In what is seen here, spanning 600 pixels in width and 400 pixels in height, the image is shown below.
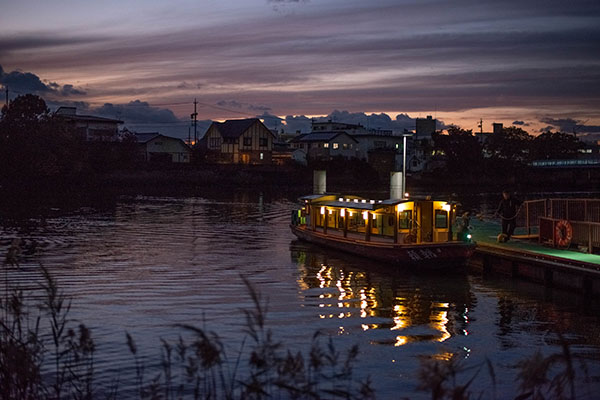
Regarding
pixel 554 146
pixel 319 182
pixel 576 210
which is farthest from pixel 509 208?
pixel 554 146

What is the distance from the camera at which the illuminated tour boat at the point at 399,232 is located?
28.5m

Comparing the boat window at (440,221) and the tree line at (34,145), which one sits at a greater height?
the tree line at (34,145)

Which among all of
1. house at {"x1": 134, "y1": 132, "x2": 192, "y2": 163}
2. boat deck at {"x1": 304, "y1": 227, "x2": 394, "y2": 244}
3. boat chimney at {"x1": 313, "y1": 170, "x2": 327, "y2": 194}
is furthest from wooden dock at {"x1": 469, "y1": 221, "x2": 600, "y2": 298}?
house at {"x1": 134, "y1": 132, "x2": 192, "y2": 163}

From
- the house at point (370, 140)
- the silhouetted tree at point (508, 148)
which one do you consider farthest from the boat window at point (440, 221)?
the silhouetted tree at point (508, 148)

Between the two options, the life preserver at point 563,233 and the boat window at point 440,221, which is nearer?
the life preserver at point 563,233

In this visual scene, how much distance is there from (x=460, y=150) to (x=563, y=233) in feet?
301

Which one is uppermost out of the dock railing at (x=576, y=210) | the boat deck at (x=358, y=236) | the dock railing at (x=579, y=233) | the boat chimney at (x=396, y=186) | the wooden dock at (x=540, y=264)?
the boat chimney at (x=396, y=186)

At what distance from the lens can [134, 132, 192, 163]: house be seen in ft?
350

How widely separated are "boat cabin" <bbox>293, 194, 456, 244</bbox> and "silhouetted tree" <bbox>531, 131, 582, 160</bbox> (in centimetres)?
10795

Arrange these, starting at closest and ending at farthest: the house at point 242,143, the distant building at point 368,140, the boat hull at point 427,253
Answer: the boat hull at point 427,253 < the house at point 242,143 < the distant building at point 368,140

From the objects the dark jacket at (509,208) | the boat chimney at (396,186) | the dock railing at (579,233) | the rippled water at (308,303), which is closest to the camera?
the rippled water at (308,303)

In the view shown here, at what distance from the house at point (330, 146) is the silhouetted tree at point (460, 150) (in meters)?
15.2

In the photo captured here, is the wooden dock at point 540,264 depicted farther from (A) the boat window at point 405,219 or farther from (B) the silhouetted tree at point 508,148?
(B) the silhouetted tree at point 508,148

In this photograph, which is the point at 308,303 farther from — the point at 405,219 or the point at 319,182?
the point at 319,182
